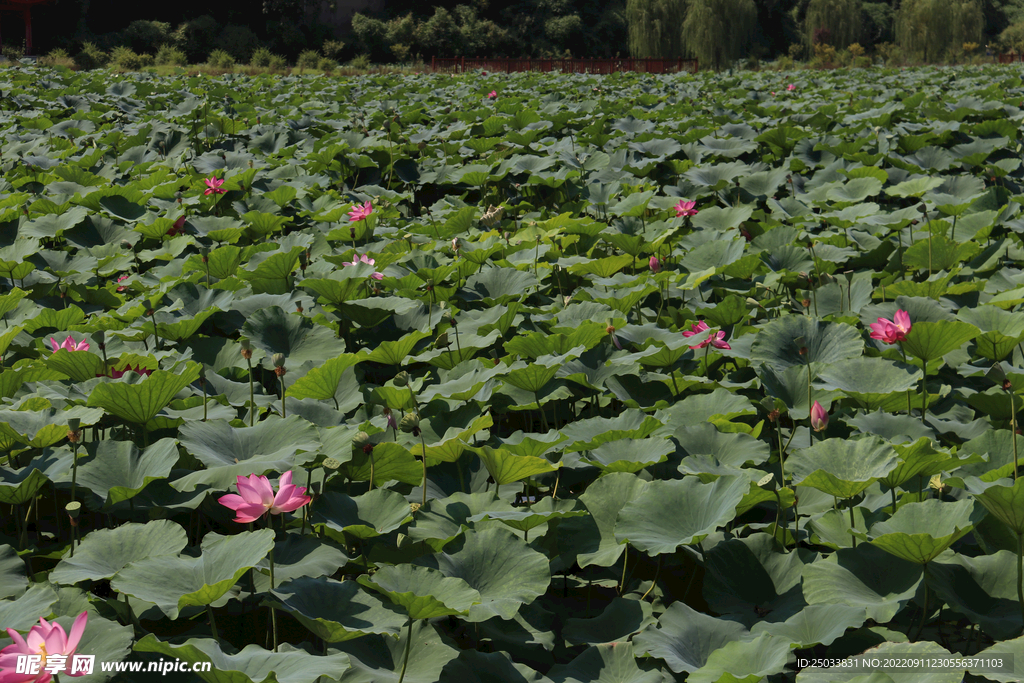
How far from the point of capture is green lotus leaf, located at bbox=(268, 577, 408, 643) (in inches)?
41.9

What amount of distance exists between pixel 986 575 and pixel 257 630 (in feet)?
4.20

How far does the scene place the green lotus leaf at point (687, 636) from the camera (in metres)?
1.13

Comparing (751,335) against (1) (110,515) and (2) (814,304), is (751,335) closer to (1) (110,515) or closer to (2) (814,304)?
(2) (814,304)

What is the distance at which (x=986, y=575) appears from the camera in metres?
1.23

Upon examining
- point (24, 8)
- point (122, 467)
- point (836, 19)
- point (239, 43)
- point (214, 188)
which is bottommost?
point (122, 467)

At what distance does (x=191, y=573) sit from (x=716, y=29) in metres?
19.4

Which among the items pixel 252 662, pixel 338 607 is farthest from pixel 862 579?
pixel 252 662

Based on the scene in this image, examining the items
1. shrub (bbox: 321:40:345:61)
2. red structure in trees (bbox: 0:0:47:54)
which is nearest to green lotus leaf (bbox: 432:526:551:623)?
red structure in trees (bbox: 0:0:47:54)

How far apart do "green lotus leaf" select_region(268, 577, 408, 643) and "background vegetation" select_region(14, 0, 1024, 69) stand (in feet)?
62.4

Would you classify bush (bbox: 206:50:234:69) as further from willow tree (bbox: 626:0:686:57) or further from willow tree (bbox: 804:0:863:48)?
willow tree (bbox: 804:0:863:48)

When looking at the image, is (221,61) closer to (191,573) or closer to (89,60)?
(89,60)

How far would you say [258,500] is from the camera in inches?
47.6

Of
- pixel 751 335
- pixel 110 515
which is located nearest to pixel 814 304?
pixel 751 335

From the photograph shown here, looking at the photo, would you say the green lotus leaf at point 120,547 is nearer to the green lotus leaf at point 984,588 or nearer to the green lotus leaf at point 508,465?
the green lotus leaf at point 508,465
